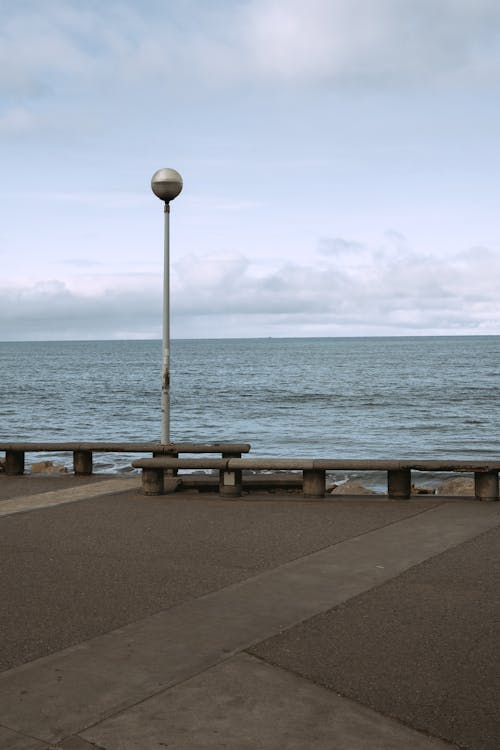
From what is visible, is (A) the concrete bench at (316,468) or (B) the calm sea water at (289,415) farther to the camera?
(B) the calm sea water at (289,415)

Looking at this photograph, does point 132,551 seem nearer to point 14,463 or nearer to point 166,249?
point 166,249

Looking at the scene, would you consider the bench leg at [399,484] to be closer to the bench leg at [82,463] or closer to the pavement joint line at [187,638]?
the pavement joint line at [187,638]

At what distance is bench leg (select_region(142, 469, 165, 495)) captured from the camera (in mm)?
10500

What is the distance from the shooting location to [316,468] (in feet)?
33.7

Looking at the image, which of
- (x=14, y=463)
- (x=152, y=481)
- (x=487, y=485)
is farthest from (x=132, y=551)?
(x=14, y=463)

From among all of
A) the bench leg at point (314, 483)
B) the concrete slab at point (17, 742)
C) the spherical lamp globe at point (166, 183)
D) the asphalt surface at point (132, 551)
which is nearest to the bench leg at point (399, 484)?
the asphalt surface at point (132, 551)

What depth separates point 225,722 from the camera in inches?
158

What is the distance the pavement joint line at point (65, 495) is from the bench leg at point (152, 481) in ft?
1.78

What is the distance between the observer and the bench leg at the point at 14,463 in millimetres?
12523

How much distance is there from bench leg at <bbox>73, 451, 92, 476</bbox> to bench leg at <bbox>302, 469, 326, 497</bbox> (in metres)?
3.64

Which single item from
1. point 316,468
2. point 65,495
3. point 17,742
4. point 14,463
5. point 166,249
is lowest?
point 17,742

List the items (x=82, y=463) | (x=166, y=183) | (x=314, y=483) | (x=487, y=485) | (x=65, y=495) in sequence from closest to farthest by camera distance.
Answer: (x=487, y=485), (x=314, y=483), (x=65, y=495), (x=166, y=183), (x=82, y=463)

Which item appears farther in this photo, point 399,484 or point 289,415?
point 289,415

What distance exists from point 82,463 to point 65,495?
1738mm
